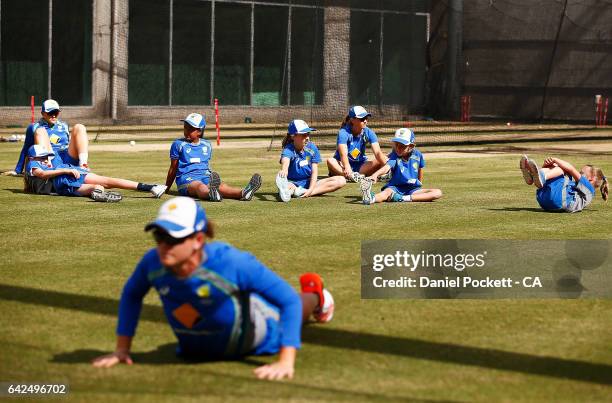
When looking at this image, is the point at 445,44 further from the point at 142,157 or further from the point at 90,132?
the point at 142,157

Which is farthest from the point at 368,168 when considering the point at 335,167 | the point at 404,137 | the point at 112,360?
the point at 112,360

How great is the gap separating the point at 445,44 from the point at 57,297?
3861cm

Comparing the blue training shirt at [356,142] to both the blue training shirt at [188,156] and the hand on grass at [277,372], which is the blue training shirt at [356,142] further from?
the hand on grass at [277,372]

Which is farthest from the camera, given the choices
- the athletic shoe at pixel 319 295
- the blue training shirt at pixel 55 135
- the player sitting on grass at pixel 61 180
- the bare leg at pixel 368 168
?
the bare leg at pixel 368 168

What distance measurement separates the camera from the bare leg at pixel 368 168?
18766 millimetres

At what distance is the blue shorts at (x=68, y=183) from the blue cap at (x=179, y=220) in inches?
394

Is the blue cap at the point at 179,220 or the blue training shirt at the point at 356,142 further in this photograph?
the blue training shirt at the point at 356,142

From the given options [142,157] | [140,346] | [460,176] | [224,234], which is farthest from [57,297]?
[142,157]

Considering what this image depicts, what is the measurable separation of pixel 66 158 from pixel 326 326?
10495 mm

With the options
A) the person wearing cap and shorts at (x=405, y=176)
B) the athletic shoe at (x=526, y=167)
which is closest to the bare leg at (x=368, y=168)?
the person wearing cap and shorts at (x=405, y=176)

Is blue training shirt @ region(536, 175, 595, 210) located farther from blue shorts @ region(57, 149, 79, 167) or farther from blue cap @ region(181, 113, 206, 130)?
blue shorts @ region(57, 149, 79, 167)

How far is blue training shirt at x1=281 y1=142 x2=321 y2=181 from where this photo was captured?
645 inches

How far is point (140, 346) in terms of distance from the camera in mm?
7023

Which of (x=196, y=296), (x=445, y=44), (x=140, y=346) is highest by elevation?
(x=445, y=44)
